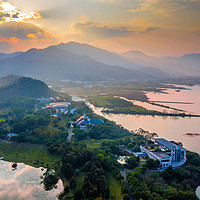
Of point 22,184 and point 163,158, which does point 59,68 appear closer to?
point 22,184

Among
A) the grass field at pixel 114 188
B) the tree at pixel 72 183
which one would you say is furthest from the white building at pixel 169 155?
the tree at pixel 72 183

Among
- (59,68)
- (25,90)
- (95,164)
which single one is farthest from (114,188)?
(59,68)

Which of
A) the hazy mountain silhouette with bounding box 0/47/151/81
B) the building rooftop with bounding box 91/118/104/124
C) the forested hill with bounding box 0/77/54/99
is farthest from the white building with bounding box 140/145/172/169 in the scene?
the hazy mountain silhouette with bounding box 0/47/151/81

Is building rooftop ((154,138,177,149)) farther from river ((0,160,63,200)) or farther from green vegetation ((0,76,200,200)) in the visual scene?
river ((0,160,63,200))

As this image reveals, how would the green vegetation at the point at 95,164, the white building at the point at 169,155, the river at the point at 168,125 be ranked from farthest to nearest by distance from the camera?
the river at the point at 168,125, the white building at the point at 169,155, the green vegetation at the point at 95,164

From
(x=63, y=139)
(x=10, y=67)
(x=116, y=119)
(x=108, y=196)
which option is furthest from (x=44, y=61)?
(x=108, y=196)

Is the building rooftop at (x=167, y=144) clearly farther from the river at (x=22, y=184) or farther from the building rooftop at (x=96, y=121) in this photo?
the river at (x=22, y=184)
